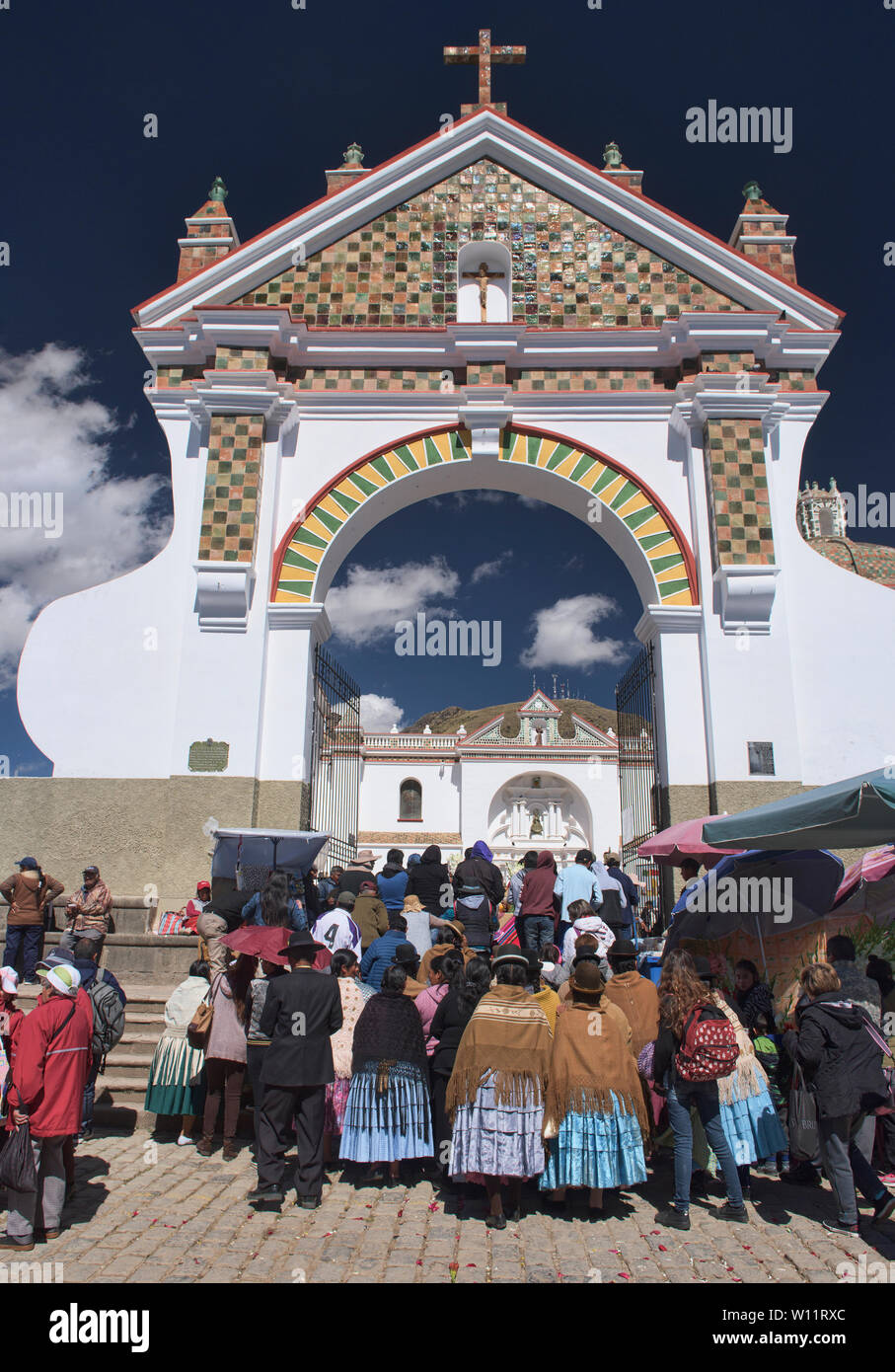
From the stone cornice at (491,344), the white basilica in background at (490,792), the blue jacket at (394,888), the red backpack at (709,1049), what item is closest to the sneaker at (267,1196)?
the red backpack at (709,1049)

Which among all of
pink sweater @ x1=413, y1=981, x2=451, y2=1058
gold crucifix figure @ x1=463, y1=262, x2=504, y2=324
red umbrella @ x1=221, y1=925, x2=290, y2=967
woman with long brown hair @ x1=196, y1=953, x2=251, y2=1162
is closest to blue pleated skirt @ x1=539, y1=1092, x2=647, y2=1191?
pink sweater @ x1=413, y1=981, x2=451, y2=1058

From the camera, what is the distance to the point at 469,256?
1128 cm

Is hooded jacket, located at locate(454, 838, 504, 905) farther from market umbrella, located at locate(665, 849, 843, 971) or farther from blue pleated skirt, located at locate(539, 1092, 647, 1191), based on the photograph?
blue pleated skirt, located at locate(539, 1092, 647, 1191)

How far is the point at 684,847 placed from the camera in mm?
7383

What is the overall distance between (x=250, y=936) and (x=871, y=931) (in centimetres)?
461

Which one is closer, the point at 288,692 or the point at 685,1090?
the point at 685,1090

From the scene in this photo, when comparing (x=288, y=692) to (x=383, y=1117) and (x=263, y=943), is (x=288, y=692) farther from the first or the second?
(x=383, y=1117)

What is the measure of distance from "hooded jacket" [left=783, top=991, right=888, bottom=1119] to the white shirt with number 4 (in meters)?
3.19

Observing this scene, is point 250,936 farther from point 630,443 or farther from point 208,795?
point 630,443

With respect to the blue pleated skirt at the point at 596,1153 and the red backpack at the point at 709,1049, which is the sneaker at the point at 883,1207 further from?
the blue pleated skirt at the point at 596,1153

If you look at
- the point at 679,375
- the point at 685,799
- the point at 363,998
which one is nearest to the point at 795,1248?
the point at 363,998

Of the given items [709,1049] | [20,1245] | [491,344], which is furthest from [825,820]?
[491,344]

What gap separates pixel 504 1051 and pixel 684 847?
3.28 m

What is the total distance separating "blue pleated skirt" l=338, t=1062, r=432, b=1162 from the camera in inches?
196
